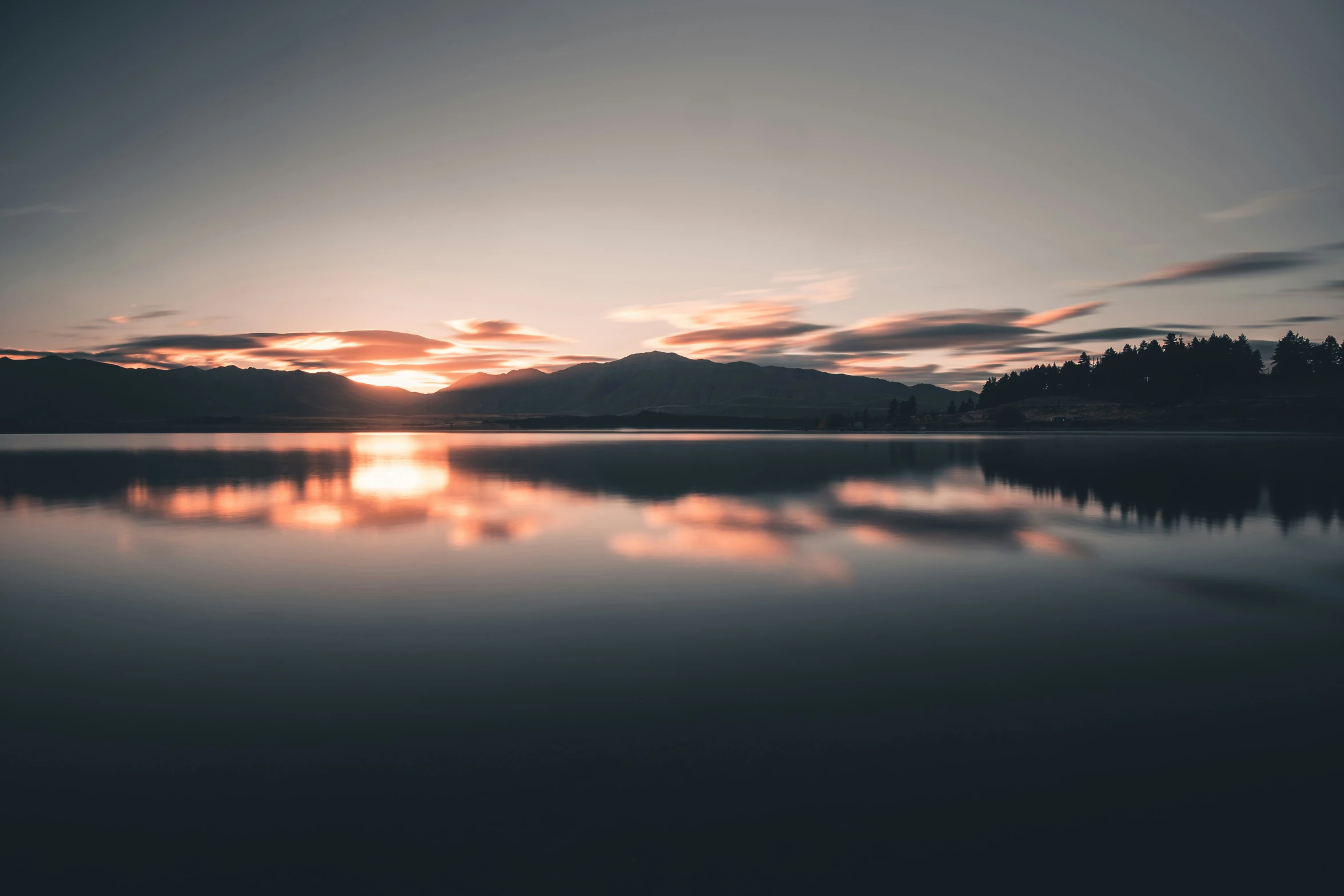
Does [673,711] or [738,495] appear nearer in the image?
[673,711]

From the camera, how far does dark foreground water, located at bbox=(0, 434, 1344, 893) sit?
6.48 m

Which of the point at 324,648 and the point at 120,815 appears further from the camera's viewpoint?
the point at 324,648

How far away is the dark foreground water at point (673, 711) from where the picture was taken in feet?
21.3

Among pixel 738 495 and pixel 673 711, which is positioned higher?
pixel 738 495

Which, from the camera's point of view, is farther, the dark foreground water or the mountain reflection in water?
the mountain reflection in water

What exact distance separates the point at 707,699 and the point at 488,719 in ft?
10.7

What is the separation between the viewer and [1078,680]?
425 inches

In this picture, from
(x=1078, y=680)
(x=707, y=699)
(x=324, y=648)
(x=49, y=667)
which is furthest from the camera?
(x=324, y=648)

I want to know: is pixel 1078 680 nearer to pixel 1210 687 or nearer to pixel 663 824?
pixel 1210 687

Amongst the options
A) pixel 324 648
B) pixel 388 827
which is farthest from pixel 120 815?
pixel 324 648

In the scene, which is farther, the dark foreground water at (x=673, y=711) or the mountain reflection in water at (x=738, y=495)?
the mountain reflection in water at (x=738, y=495)

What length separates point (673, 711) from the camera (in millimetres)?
9609

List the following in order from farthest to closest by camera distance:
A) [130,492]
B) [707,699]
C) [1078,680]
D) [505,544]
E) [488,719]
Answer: [130,492] → [505,544] → [1078,680] → [707,699] → [488,719]

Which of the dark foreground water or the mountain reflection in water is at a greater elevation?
the mountain reflection in water
